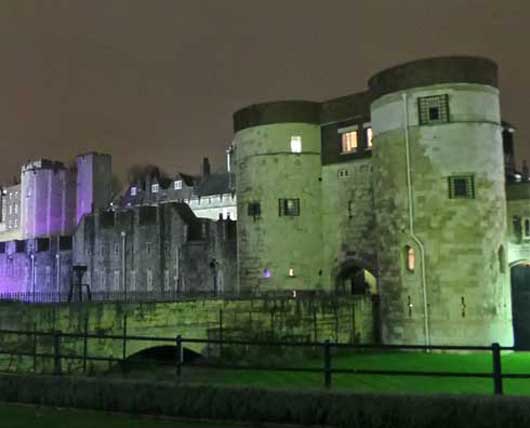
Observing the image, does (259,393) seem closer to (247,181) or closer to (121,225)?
(247,181)

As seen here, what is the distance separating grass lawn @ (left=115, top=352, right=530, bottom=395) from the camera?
15.5m

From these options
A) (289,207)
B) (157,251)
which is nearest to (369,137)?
(289,207)

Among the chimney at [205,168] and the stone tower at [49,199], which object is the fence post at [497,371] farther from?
the stone tower at [49,199]

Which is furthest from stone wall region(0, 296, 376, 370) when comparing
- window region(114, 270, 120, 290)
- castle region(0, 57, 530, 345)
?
window region(114, 270, 120, 290)

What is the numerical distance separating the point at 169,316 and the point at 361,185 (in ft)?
41.7

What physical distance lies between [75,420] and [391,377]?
11.6 meters

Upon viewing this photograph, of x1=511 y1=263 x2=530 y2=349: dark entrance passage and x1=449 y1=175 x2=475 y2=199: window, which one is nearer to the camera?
x1=449 y1=175 x2=475 y2=199: window

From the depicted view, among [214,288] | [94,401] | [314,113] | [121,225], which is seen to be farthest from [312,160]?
[94,401]

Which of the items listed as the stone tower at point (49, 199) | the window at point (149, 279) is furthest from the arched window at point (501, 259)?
the stone tower at point (49, 199)

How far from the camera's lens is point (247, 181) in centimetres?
3172

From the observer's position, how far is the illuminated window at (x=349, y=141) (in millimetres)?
30469

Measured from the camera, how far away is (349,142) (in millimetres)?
30703

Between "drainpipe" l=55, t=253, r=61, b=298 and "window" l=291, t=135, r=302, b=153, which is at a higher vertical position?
"window" l=291, t=135, r=302, b=153

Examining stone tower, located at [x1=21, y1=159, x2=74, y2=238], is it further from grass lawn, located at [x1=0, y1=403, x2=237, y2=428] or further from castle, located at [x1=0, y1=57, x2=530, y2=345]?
grass lawn, located at [x1=0, y1=403, x2=237, y2=428]
